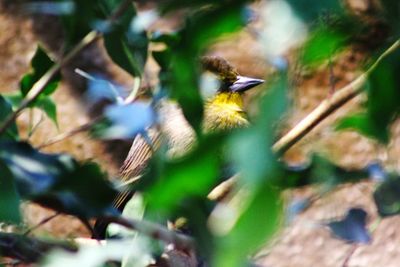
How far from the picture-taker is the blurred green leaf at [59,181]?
0.84 meters

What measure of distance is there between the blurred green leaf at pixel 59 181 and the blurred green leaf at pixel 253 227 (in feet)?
0.84

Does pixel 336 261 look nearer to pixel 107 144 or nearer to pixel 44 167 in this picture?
pixel 107 144

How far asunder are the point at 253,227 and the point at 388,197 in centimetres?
33

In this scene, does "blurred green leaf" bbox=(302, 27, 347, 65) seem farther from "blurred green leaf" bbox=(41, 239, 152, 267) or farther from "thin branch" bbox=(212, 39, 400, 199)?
"blurred green leaf" bbox=(41, 239, 152, 267)

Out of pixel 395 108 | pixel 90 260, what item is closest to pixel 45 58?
pixel 90 260

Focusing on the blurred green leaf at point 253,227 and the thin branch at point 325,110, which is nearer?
the blurred green leaf at point 253,227

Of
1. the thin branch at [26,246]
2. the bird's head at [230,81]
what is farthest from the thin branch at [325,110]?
the bird's head at [230,81]

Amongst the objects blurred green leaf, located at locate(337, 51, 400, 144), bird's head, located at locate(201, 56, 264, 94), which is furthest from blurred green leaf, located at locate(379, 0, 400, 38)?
bird's head, located at locate(201, 56, 264, 94)

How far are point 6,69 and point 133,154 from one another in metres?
1.07

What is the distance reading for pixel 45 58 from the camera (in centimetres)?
130

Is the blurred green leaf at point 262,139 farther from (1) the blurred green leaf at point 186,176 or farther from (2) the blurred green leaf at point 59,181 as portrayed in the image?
(2) the blurred green leaf at point 59,181

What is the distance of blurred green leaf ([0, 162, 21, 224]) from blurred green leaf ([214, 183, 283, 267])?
13.2 inches

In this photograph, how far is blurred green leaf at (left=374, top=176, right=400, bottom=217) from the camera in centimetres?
85

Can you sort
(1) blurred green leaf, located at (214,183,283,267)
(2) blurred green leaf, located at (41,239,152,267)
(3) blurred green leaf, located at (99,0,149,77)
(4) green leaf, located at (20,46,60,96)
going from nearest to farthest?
(1) blurred green leaf, located at (214,183,283,267), (2) blurred green leaf, located at (41,239,152,267), (3) blurred green leaf, located at (99,0,149,77), (4) green leaf, located at (20,46,60,96)
